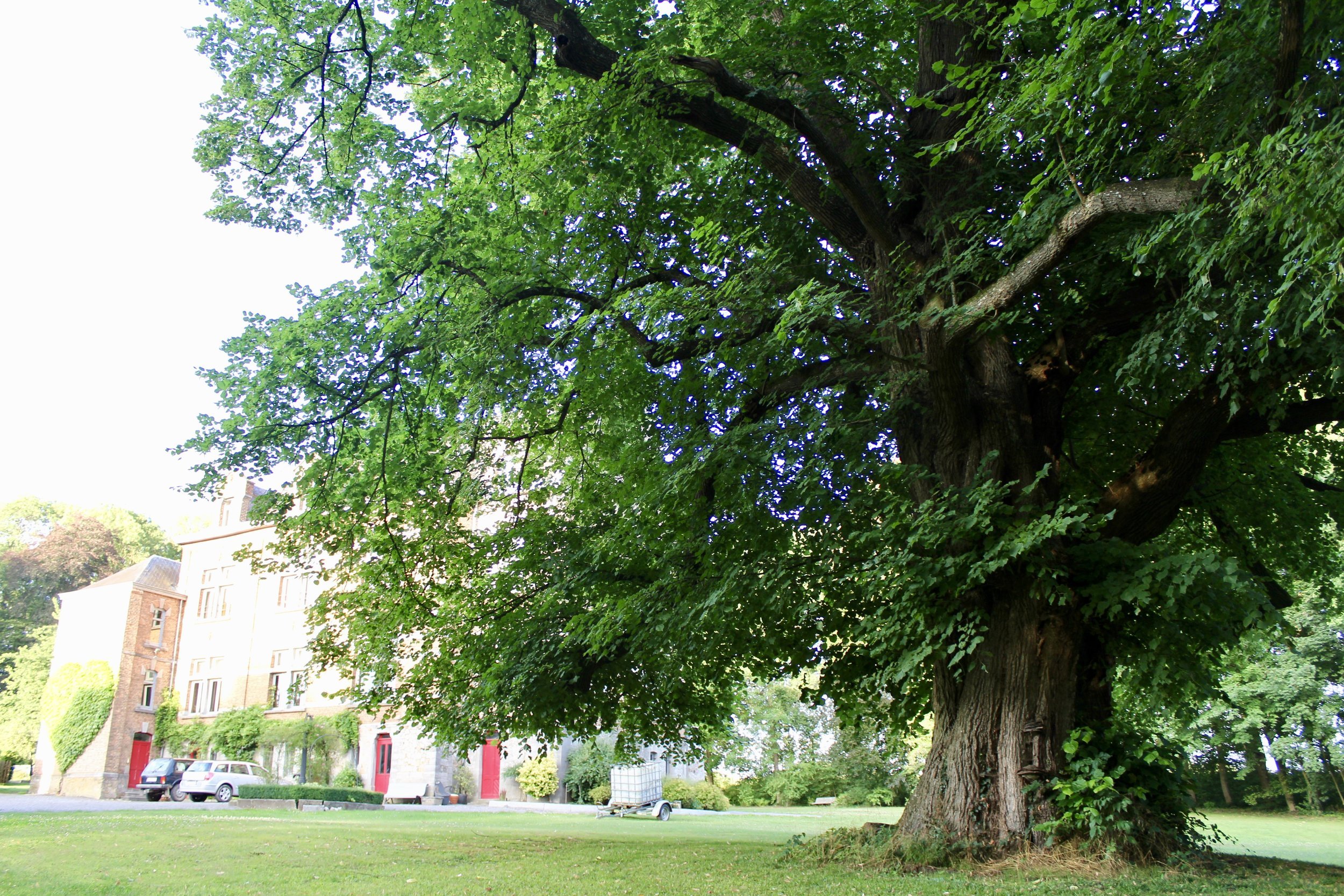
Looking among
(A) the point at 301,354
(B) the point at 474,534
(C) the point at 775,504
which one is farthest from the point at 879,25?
(B) the point at 474,534

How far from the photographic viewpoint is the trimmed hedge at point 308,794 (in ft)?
86.2

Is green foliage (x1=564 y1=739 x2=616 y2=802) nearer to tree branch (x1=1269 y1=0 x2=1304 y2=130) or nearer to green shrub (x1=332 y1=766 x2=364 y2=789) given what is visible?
green shrub (x1=332 y1=766 x2=364 y2=789)

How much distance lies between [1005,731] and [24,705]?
44.4 meters

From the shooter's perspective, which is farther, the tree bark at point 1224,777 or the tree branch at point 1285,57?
the tree bark at point 1224,777

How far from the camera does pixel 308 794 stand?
26516mm

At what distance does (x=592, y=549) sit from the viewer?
12.3m

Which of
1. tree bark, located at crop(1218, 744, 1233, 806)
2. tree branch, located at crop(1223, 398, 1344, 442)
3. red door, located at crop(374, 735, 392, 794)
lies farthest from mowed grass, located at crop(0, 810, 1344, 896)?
tree bark, located at crop(1218, 744, 1233, 806)

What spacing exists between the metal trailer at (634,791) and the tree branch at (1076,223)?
59.7ft

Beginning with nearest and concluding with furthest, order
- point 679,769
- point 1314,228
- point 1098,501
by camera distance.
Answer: point 1314,228, point 1098,501, point 679,769

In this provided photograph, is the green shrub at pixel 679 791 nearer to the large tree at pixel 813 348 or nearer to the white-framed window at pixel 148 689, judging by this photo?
the large tree at pixel 813 348

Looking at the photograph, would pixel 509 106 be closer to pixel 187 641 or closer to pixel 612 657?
pixel 612 657

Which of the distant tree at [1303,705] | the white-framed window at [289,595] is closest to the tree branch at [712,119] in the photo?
the distant tree at [1303,705]

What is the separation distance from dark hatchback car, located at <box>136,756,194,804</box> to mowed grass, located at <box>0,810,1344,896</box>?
51.0ft

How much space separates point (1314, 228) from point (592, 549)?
8.96 m
